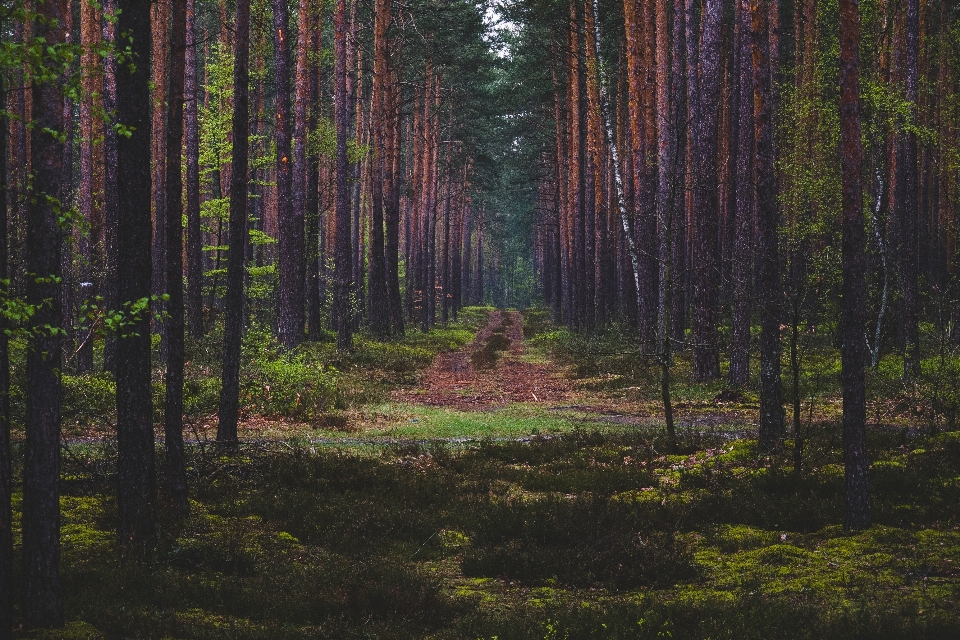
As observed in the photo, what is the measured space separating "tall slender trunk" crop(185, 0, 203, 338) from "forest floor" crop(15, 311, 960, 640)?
15.1m

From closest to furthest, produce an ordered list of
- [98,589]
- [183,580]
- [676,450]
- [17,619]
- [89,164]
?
[17,619] < [98,589] < [183,580] < [676,450] < [89,164]

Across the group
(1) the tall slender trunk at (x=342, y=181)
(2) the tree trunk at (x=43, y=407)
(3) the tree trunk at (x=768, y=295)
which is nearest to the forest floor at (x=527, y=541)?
(2) the tree trunk at (x=43, y=407)

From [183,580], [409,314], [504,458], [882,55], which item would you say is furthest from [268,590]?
[409,314]

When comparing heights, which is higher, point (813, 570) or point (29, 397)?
point (29, 397)

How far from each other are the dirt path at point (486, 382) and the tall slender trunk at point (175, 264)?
10.4 m

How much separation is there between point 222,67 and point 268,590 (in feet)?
94.8

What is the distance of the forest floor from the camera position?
630cm

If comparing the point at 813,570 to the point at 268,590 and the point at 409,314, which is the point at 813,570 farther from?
the point at 409,314

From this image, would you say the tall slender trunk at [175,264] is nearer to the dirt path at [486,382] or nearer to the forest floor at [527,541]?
the forest floor at [527,541]

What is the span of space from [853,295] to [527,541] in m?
4.37

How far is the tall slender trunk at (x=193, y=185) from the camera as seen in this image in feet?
89.6

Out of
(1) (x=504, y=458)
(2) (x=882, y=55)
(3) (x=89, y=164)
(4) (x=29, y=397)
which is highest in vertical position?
(2) (x=882, y=55)

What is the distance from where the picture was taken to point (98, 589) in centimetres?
663

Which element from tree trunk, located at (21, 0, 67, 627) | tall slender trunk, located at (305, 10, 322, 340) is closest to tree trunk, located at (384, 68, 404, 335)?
tall slender trunk, located at (305, 10, 322, 340)
